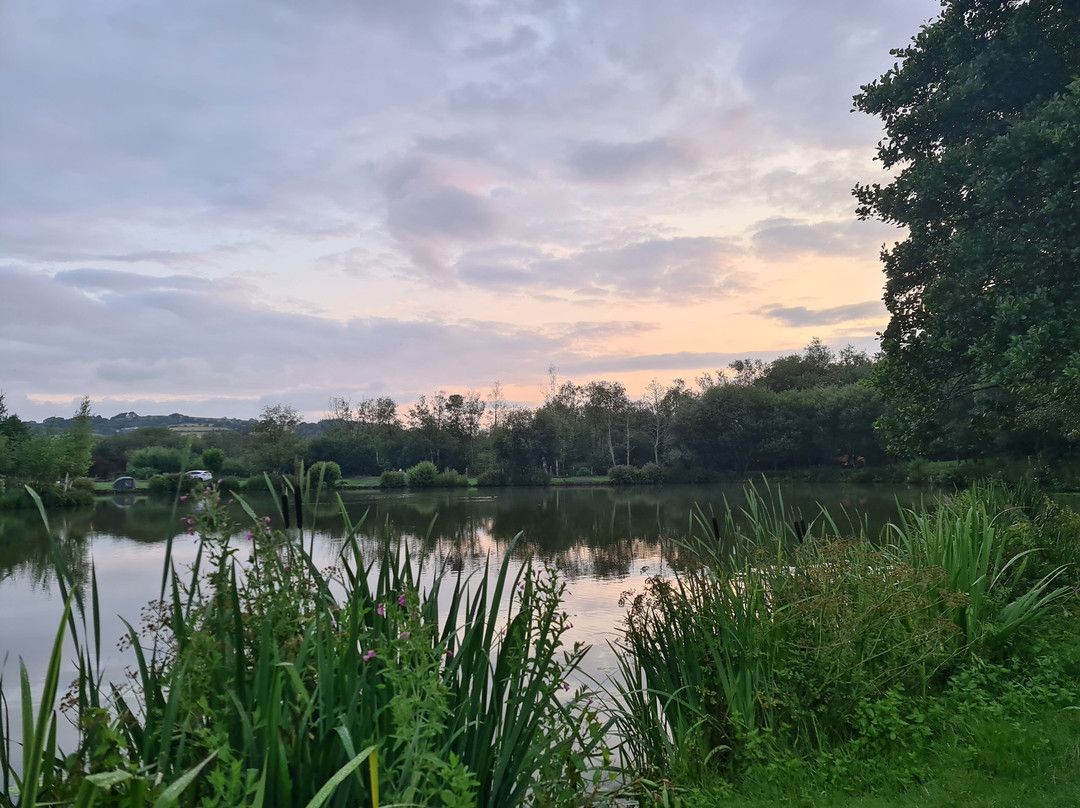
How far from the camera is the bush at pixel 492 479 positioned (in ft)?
160

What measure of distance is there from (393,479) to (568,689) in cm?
4416

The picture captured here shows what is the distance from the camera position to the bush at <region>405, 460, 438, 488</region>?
46406 millimetres

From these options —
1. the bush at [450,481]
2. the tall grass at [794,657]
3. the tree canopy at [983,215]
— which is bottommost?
the bush at [450,481]

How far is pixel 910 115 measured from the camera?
33.3ft

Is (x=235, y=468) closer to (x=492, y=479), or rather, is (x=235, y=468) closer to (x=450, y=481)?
(x=450, y=481)

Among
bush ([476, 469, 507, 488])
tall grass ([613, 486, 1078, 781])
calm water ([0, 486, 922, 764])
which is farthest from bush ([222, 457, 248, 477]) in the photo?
tall grass ([613, 486, 1078, 781])

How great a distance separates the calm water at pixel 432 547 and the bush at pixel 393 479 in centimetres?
1371

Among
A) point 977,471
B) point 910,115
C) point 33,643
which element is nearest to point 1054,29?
point 910,115

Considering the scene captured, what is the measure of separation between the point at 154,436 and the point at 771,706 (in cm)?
5694

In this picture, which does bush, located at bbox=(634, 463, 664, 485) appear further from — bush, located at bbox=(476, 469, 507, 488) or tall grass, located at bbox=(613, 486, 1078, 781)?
tall grass, located at bbox=(613, 486, 1078, 781)

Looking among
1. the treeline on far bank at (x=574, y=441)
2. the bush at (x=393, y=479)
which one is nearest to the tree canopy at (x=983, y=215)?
the treeline on far bank at (x=574, y=441)

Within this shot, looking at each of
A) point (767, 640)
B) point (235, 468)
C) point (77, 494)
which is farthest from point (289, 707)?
point (235, 468)

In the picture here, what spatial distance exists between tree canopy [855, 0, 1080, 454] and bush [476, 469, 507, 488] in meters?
39.0

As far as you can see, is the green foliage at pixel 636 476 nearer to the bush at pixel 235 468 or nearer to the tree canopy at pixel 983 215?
the bush at pixel 235 468
